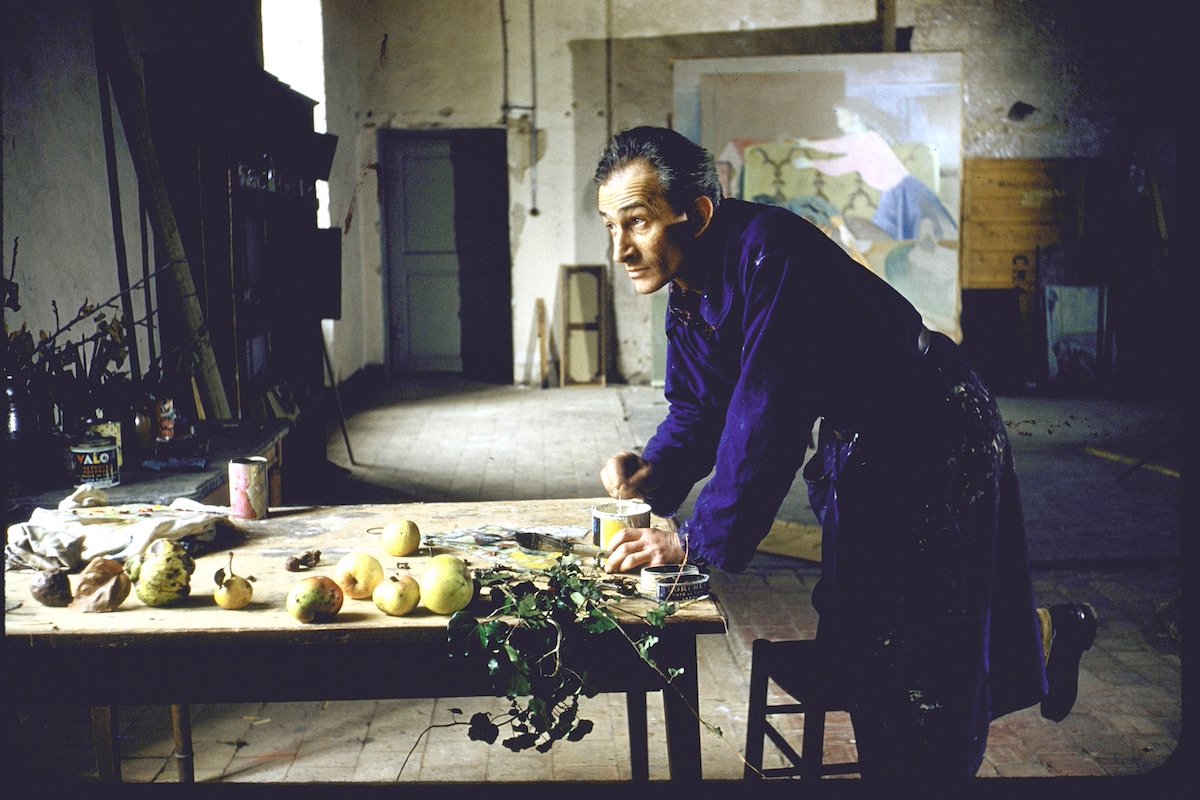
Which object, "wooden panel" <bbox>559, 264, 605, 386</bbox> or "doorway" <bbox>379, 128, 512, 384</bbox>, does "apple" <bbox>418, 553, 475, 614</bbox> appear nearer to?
"wooden panel" <bbox>559, 264, 605, 386</bbox>

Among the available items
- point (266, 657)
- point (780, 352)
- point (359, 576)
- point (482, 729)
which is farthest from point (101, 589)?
point (780, 352)

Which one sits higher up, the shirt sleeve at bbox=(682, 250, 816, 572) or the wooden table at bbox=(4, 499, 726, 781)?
the shirt sleeve at bbox=(682, 250, 816, 572)

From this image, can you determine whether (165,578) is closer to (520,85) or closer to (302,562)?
(302,562)

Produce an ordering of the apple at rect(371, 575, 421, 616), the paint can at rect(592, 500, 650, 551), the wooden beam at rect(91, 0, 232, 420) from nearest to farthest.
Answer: the apple at rect(371, 575, 421, 616) → the paint can at rect(592, 500, 650, 551) → the wooden beam at rect(91, 0, 232, 420)

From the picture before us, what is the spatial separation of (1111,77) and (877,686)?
388 inches

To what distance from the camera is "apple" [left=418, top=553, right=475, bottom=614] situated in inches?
74.0

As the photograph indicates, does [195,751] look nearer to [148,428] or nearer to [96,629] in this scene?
[148,428]

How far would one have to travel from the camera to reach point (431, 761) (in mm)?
3135

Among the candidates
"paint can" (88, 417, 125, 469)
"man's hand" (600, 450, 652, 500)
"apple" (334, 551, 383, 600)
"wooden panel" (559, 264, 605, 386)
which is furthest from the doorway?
"apple" (334, 551, 383, 600)

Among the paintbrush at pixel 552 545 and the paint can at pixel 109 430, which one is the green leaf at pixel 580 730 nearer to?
the paintbrush at pixel 552 545

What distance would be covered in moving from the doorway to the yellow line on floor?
580 cm

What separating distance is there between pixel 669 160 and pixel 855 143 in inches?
340

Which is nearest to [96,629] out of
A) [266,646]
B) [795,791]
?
[266,646]

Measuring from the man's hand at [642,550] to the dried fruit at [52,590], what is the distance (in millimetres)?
1046
